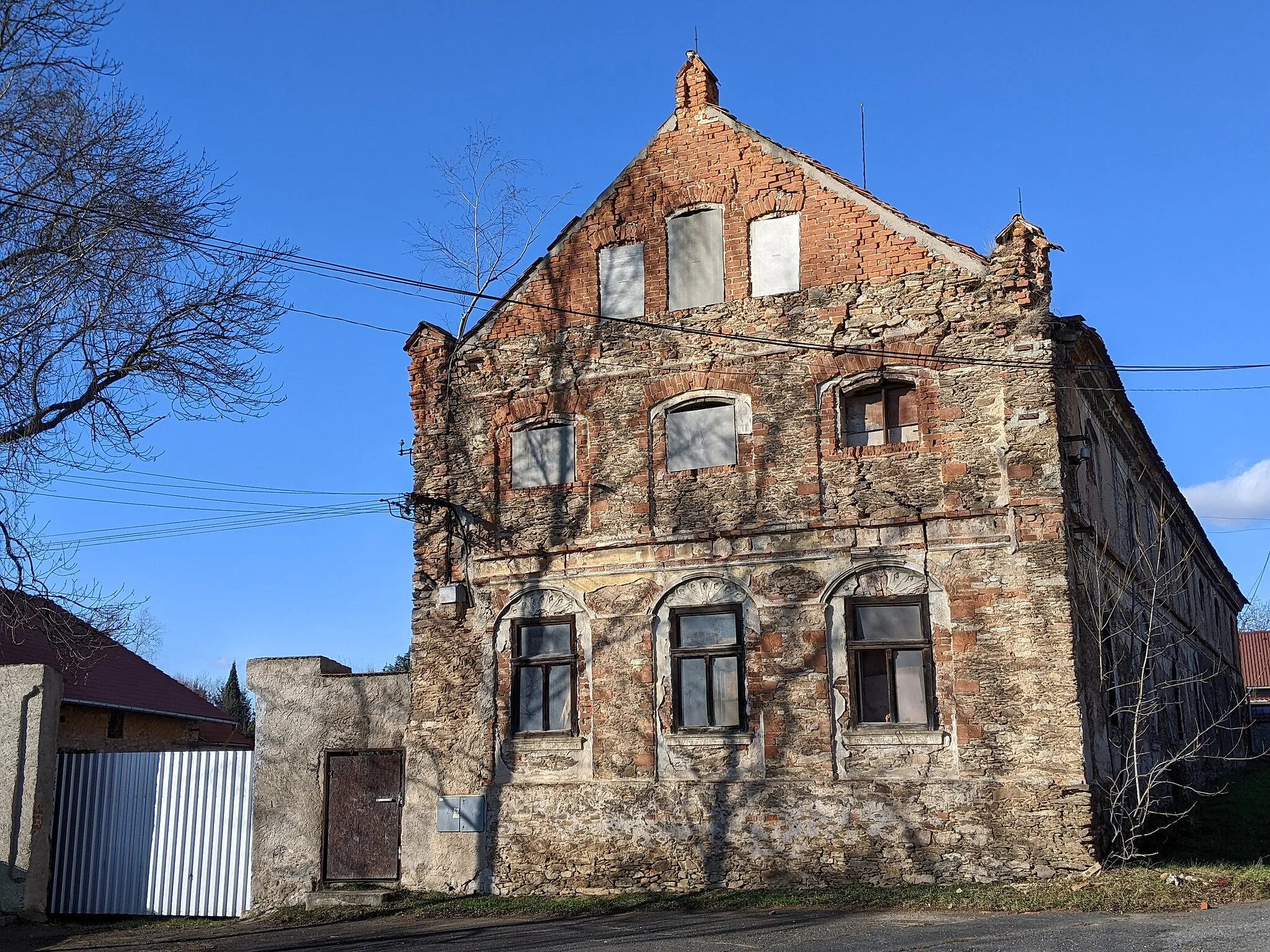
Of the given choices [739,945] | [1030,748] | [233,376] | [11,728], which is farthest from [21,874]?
[1030,748]

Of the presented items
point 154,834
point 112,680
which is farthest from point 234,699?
point 154,834

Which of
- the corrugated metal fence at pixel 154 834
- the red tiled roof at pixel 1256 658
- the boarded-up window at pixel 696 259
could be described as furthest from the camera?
the red tiled roof at pixel 1256 658

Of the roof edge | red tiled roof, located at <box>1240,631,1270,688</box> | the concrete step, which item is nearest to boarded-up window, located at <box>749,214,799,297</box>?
the concrete step

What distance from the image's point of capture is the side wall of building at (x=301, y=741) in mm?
15867

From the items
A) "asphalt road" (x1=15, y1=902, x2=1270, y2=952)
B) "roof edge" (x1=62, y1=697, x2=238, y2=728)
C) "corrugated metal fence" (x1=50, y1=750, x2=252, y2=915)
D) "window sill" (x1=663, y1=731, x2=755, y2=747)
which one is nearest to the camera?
"asphalt road" (x1=15, y1=902, x2=1270, y2=952)

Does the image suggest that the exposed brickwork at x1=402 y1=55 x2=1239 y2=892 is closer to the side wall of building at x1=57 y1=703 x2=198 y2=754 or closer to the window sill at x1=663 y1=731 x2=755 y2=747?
the window sill at x1=663 y1=731 x2=755 y2=747

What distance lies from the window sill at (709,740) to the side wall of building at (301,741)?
3.94m

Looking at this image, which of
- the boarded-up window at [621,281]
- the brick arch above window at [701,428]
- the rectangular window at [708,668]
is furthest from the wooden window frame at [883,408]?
the boarded-up window at [621,281]

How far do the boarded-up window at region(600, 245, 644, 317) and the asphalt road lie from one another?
26.4 feet

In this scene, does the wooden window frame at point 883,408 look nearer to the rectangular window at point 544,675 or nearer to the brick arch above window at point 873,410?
the brick arch above window at point 873,410

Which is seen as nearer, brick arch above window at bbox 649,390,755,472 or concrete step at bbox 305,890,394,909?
concrete step at bbox 305,890,394,909

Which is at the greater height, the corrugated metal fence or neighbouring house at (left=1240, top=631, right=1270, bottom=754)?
neighbouring house at (left=1240, top=631, right=1270, bottom=754)

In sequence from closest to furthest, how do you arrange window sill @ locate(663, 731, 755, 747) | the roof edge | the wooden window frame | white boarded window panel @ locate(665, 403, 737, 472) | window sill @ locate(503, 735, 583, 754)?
1. window sill @ locate(663, 731, 755, 747)
2. the wooden window frame
3. window sill @ locate(503, 735, 583, 754)
4. white boarded window panel @ locate(665, 403, 737, 472)
5. the roof edge

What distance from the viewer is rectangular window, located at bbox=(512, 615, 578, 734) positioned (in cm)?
1588
